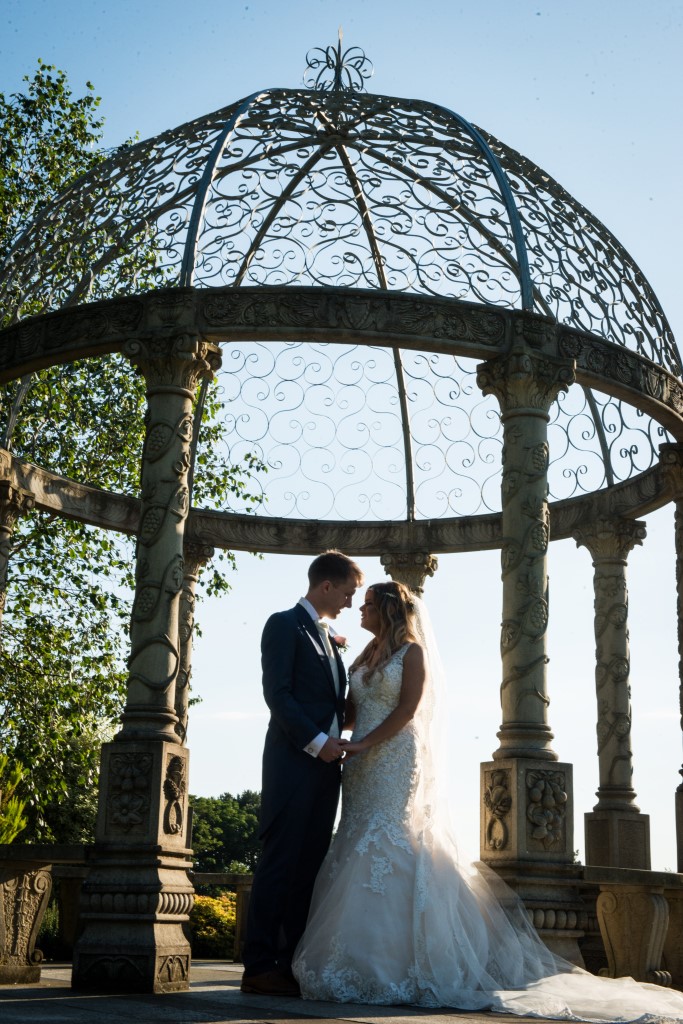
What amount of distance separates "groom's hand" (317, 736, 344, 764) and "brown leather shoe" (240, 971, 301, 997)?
161cm

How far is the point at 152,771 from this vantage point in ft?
36.1

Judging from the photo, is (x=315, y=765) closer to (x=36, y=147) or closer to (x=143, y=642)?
(x=143, y=642)

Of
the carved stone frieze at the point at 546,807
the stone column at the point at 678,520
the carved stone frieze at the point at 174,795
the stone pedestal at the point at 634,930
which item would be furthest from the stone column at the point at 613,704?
the carved stone frieze at the point at 174,795

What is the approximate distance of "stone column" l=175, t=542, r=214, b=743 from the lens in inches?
677

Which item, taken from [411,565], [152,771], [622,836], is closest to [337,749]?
[152,771]

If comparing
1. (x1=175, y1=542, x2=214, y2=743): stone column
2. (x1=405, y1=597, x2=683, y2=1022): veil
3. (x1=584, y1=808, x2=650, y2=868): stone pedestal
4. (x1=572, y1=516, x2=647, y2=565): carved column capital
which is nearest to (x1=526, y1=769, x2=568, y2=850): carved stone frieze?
(x1=405, y1=597, x2=683, y2=1022): veil

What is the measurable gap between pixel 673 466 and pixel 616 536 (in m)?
2.61

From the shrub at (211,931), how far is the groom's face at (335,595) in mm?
9978

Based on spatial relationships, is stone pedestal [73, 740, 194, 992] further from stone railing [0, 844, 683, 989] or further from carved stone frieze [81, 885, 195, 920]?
stone railing [0, 844, 683, 989]

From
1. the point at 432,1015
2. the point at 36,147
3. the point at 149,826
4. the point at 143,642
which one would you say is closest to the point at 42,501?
the point at 143,642

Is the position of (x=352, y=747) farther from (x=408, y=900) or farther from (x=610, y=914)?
(x=610, y=914)

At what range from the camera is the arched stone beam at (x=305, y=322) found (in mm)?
12523

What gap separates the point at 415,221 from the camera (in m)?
14.0

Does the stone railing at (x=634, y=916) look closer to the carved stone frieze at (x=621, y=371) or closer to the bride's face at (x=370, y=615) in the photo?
the bride's face at (x=370, y=615)
